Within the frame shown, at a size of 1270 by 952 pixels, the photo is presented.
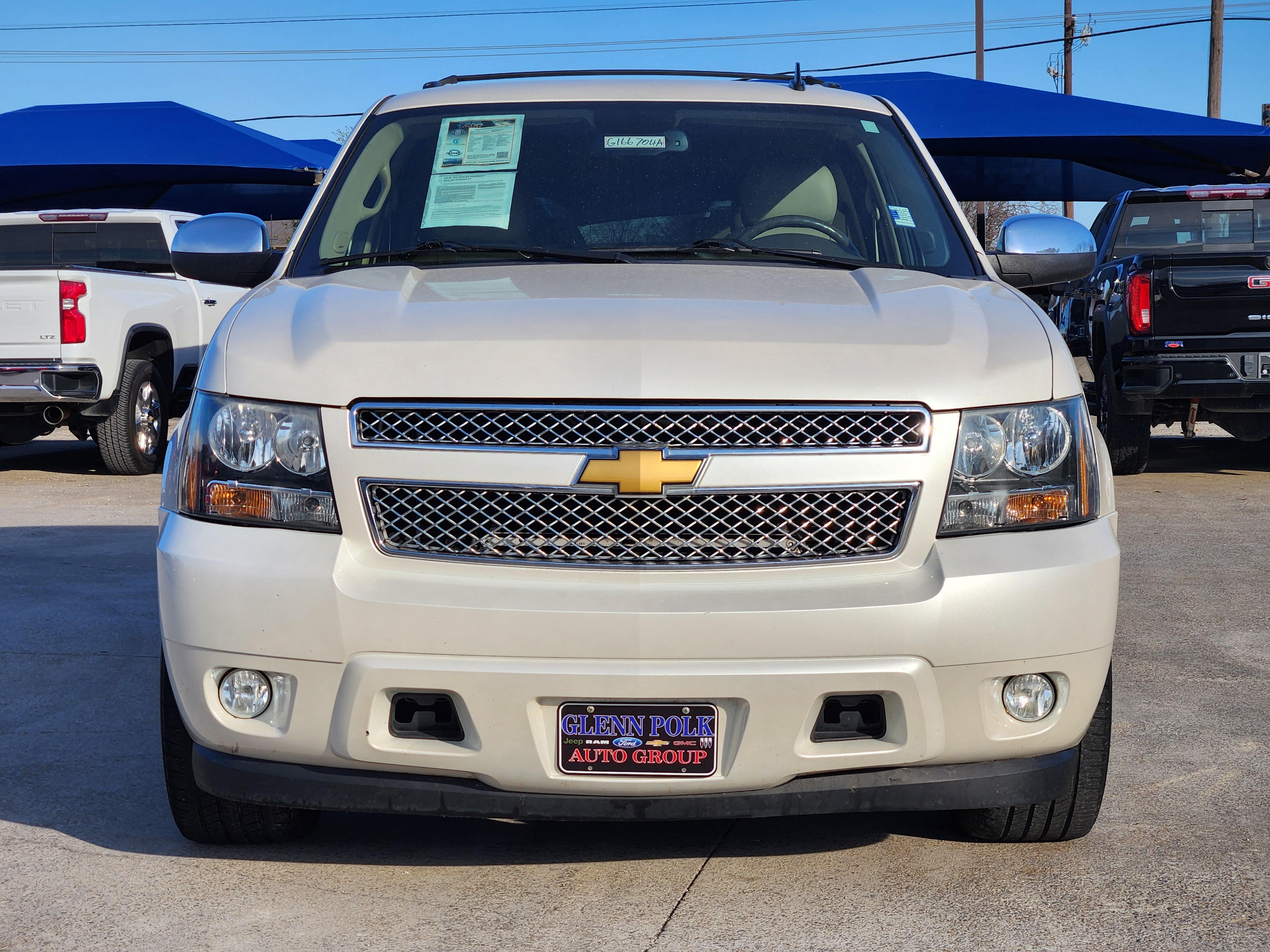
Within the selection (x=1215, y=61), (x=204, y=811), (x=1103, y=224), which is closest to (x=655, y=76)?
(x=204, y=811)

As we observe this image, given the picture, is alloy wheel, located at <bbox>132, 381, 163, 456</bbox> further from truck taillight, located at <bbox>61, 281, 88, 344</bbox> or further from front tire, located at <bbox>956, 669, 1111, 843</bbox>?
front tire, located at <bbox>956, 669, 1111, 843</bbox>

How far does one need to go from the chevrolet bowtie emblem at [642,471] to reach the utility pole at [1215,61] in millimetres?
29511

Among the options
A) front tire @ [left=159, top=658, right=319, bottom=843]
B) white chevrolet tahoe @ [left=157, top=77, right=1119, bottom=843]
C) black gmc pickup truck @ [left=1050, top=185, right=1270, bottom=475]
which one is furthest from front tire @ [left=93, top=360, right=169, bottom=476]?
white chevrolet tahoe @ [left=157, top=77, right=1119, bottom=843]

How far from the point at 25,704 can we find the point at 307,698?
217 cm

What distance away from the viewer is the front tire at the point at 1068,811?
3.14 metres

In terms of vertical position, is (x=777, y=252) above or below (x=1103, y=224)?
above

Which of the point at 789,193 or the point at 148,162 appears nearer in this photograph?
the point at 789,193

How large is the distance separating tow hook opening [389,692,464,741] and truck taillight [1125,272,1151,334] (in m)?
7.54

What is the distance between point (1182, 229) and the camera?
10930mm

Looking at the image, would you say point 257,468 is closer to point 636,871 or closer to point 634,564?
point 634,564

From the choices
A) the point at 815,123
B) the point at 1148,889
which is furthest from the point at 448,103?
the point at 1148,889

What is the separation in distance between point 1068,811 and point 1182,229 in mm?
8743

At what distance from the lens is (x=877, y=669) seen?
2.70 meters

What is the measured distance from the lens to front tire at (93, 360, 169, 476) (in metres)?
10.5
